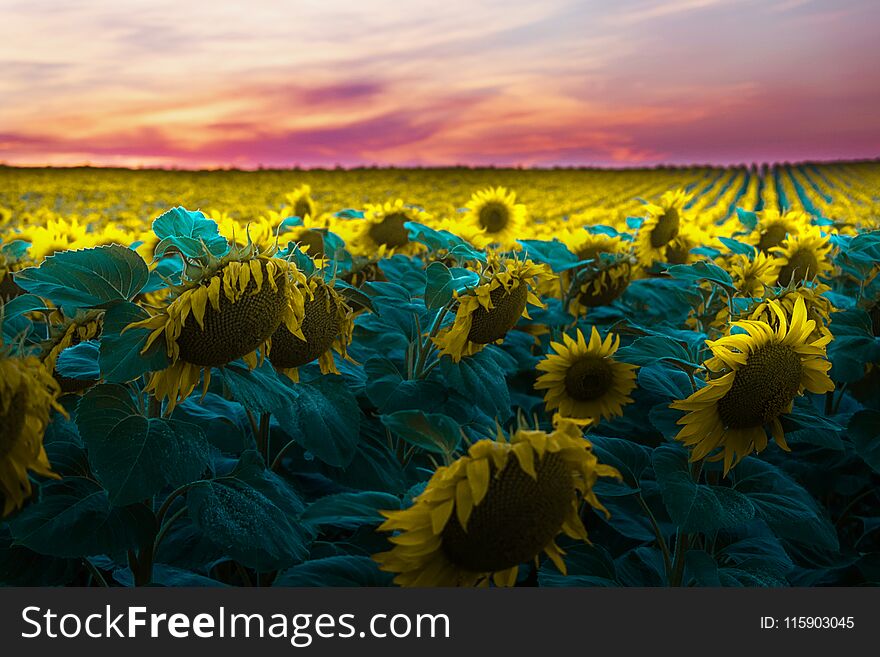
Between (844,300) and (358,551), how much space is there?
2.52m

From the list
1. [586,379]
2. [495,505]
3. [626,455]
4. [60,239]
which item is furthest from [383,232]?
[495,505]

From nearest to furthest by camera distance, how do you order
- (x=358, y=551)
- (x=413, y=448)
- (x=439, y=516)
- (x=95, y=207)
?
1. (x=439, y=516)
2. (x=358, y=551)
3. (x=413, y=448)
4. (x=95, y=207)

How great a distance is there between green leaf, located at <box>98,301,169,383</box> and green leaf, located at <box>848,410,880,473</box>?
215 centimetres

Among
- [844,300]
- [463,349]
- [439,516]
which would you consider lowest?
[439,516]

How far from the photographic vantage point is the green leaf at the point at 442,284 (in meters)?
1.98

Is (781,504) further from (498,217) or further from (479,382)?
(498,217)

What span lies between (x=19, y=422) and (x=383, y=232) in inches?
113

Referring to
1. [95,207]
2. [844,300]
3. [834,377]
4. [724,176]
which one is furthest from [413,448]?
[724,176]

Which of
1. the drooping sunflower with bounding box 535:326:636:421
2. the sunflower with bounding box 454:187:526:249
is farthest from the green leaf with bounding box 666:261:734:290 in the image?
the sunflower with bounding box 454:187:526:249

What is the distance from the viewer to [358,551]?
1.78 metres

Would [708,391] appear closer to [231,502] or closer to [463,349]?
[463,349]

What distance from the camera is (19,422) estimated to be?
1.08 meters

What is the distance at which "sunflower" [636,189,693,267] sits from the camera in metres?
4.16

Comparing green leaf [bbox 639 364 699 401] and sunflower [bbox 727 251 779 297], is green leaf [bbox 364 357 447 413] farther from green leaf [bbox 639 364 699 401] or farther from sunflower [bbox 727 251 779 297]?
sunflower [bbox 727 251 779 297]
